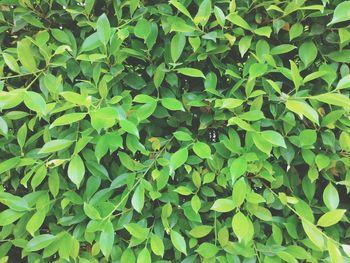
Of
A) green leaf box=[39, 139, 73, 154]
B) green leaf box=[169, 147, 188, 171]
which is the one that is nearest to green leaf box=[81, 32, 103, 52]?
green leaf box=[39, 139, 73, 154]

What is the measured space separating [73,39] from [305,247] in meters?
0.88

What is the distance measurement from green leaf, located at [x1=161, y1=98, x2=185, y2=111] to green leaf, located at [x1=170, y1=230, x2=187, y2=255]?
317 millimetres

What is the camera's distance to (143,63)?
1.06 metres

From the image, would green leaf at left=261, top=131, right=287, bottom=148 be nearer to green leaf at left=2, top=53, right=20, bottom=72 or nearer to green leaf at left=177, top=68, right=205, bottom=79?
green leaf at left=177, top=68, right=205, bottom=79

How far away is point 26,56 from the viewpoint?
3.01 ft

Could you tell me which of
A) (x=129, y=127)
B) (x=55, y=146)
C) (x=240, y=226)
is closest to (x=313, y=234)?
(x=240, y=226)

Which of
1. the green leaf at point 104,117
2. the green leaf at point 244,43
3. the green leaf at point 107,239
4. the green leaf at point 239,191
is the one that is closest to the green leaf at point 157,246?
the green leaf at point 107,239

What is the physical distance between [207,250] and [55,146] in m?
0.47

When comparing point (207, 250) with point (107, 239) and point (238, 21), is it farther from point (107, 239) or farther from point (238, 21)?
point (238, 21)

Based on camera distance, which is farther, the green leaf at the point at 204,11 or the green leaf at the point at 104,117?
the green leaf at the point at 204,11

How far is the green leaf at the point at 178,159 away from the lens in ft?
2.79

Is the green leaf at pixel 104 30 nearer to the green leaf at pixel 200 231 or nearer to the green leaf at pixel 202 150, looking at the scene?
the green leaf at pixel 202 150

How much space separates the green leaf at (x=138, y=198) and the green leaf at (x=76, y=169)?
0.14 meters

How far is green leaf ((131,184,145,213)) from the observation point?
0.86 metres
